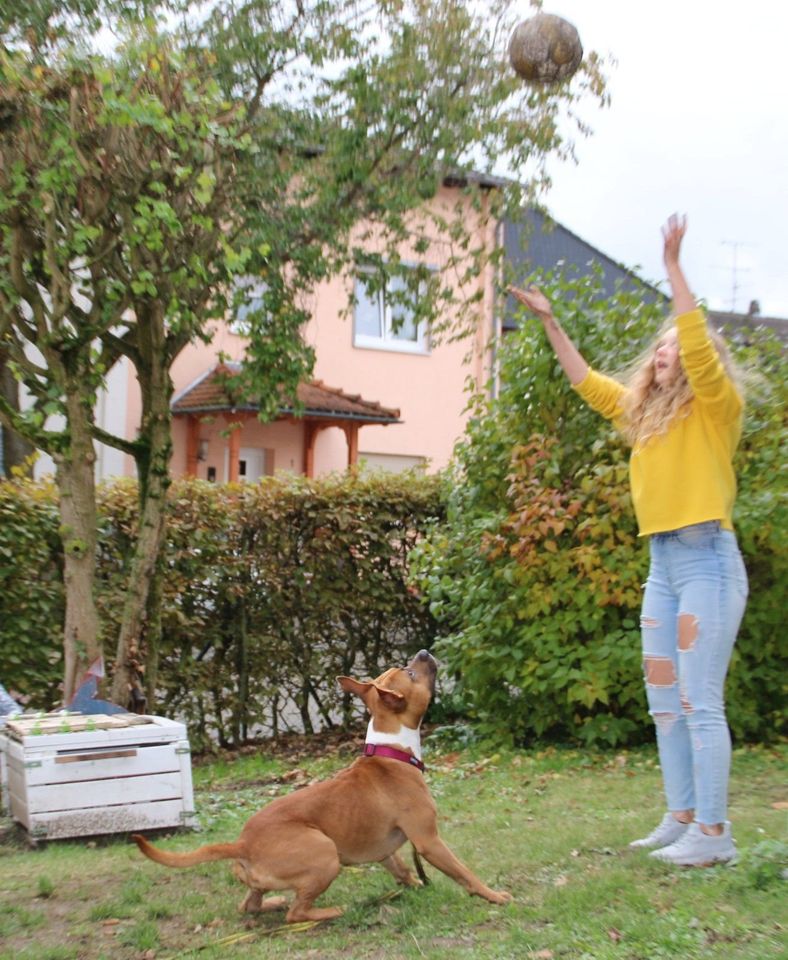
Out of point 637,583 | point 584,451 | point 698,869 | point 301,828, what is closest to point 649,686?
point 698,869

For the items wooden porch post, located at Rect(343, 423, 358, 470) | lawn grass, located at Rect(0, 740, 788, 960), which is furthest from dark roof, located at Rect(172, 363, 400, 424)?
lawn grass, located at Rect(0, 740, 788, 960)

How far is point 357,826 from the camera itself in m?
4.15

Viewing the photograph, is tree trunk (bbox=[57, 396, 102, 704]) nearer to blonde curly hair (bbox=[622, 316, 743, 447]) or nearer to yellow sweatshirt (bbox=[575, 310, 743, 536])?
blonde curly hair (bbox=[622, 316, 743, 447])

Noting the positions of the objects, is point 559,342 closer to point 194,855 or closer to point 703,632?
point 703,632

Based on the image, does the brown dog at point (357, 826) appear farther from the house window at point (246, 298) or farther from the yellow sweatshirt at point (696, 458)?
the house window at point (246, 298)

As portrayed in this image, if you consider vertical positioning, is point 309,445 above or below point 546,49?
below

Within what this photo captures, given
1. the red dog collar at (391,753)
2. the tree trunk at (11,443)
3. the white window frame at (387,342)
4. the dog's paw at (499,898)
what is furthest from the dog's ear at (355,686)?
the white window frame at (387,342)

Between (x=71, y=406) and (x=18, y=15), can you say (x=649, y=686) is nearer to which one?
(x=71, y=406)

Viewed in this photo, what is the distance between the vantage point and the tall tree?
6074 mm

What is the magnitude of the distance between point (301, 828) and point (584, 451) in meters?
4.13

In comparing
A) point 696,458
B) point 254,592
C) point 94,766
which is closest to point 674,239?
point 696,458

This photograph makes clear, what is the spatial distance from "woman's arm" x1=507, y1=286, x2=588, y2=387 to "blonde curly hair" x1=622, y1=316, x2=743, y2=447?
27 centimetres

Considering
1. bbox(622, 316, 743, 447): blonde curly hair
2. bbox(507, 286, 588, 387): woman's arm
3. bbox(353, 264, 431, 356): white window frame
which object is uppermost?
bbox(353, 264, 431, 356): white window frame

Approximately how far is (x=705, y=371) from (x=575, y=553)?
129 inches
